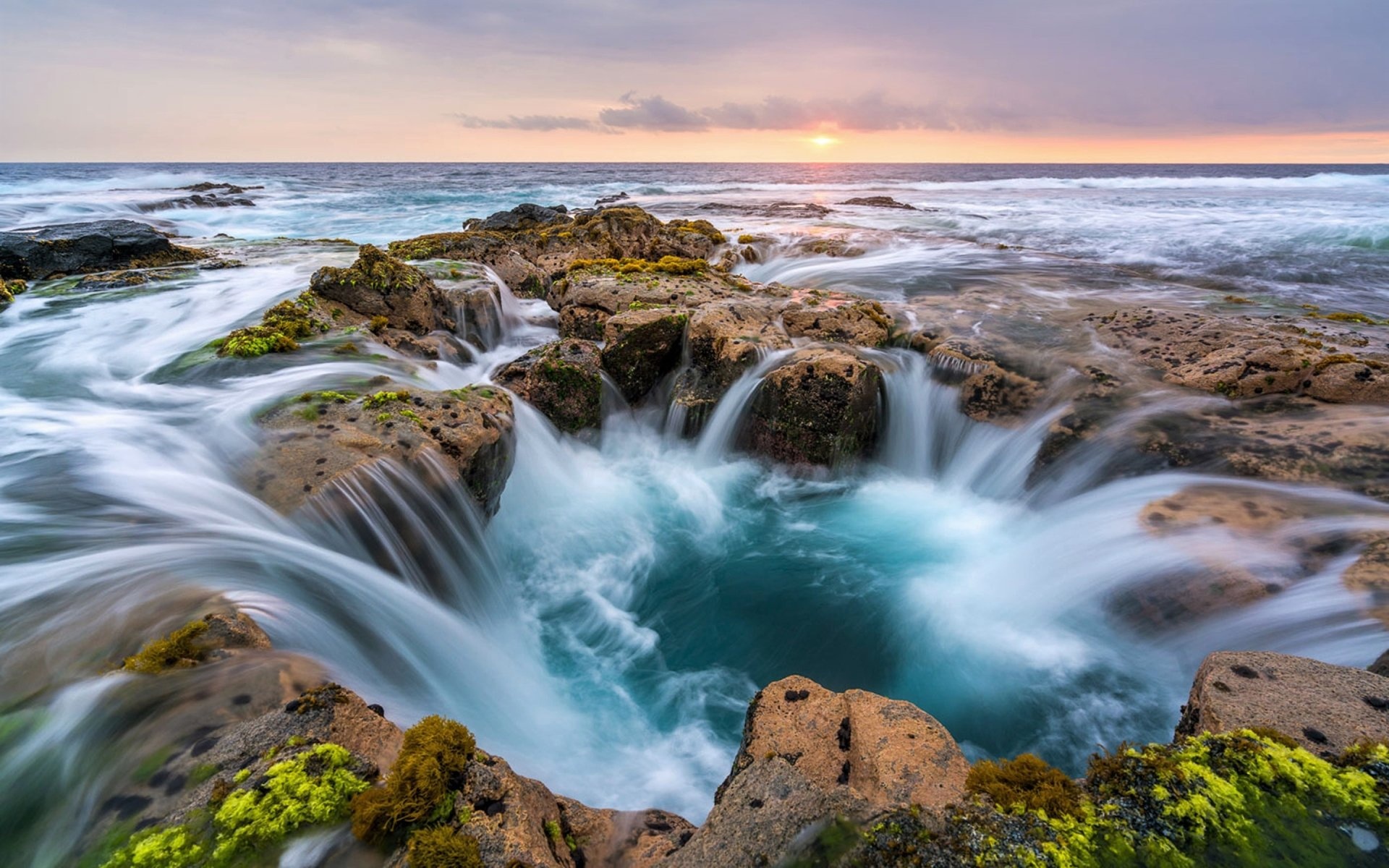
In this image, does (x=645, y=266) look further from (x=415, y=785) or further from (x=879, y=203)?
(x=879, y=203)

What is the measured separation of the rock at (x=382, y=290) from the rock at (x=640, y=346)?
3722mm

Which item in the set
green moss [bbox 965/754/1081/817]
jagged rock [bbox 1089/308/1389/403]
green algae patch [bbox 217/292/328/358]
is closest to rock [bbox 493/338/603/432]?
green algae patch [bbox 217/292/328/358]

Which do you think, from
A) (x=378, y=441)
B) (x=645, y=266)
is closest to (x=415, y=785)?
(x=378, y=441)

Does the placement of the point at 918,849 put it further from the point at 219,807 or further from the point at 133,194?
the point at 133,194

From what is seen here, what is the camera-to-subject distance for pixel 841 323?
36.4 feet

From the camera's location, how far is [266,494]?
18.8 ft

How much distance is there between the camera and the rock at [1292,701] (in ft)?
8.54

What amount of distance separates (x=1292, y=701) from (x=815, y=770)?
88.6 inches

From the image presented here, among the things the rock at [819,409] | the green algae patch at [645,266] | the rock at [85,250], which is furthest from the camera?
the rock at [85,250]

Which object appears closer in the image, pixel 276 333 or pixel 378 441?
pixel 378 441

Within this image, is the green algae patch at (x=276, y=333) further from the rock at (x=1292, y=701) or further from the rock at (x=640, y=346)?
the rock at (x=1292, y=701)

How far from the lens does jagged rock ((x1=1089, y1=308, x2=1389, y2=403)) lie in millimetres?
7320

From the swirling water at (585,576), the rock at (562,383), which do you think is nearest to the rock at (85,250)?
the swirling water at (585,576)

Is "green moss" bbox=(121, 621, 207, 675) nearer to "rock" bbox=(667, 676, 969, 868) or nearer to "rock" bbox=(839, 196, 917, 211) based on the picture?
"rock" bbox=(667, 676, 969, 868)
